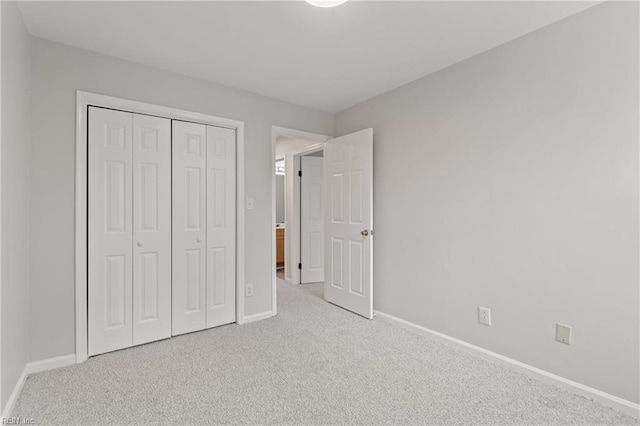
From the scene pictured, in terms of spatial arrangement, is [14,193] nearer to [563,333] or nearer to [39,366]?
[39,366]

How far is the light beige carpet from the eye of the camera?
171 cm

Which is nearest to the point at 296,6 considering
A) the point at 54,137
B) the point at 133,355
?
the point at 54,137

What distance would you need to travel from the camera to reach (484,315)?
2.40 meters

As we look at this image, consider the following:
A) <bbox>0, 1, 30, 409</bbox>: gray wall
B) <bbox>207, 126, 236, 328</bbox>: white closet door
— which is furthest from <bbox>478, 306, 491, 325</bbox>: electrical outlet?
<bbox>0, 1, 30, 409</bbox>: gray wall

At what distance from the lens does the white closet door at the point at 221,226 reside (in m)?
2.96

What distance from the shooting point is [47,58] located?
219 cm

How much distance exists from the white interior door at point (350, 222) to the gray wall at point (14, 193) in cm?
262

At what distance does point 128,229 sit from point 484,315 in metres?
2.83

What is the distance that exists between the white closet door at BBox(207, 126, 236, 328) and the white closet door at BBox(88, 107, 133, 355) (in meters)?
0.65

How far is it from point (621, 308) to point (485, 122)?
142cm

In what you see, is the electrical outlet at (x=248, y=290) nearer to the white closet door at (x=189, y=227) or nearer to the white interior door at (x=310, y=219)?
the white closet door at (x=189, y=227)

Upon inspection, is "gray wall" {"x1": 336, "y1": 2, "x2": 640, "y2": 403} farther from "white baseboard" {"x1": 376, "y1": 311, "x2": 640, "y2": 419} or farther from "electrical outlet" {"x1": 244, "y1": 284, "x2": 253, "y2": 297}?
"electrical outlet" {"x1": 244, "y1": 284, "x2": 253, "y2": 297}

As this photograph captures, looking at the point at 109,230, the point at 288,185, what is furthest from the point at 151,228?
the point at 288,185

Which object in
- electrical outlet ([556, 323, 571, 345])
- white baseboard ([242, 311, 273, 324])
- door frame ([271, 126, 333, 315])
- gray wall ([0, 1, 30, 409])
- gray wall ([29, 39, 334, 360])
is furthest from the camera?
door frame ([271, 126, 333, 315])
